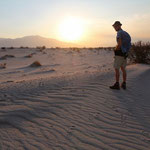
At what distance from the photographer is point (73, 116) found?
4336 mm

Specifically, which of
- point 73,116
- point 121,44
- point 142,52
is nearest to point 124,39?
point 121,44

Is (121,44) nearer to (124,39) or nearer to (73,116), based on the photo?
(124,39)

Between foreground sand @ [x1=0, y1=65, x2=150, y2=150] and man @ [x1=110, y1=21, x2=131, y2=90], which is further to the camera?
man @ [x1=110, y1=21, x2=131, y2=90]

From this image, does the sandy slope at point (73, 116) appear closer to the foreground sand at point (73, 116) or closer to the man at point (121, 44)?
the foreground sand at point (73, 116)

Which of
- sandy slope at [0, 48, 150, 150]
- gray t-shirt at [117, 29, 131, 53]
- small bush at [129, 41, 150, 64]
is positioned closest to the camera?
Answer: sandy slope at [0, 48, 150, 150]

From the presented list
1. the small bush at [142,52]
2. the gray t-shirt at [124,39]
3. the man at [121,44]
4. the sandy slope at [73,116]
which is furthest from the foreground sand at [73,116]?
the small bush at [142,52]

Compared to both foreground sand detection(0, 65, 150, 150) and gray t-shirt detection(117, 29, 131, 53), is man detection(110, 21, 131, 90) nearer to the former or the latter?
gray t-shirt detection(117, 29, 131, 53)

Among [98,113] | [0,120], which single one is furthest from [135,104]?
→ [0,120]

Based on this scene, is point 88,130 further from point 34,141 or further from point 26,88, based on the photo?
point 26,88

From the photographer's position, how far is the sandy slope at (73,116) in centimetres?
340

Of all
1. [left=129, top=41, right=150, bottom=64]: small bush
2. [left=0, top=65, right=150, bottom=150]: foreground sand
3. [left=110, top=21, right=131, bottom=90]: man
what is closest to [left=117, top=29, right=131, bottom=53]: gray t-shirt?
[left=110, top=21, right=131, bottom=90]: man

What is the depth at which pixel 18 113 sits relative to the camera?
175 inches

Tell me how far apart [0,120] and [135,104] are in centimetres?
298

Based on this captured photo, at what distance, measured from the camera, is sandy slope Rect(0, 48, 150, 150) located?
3.40 meters
